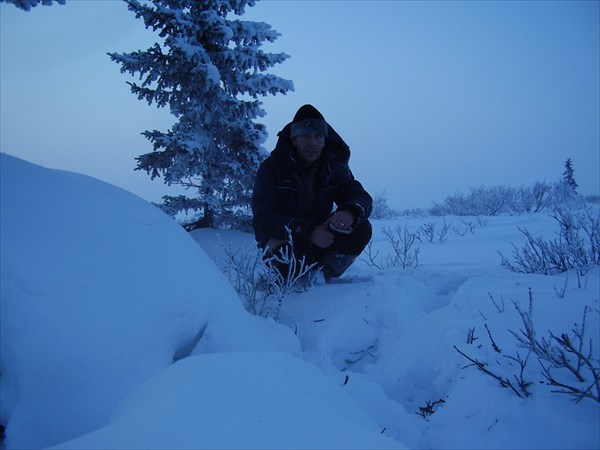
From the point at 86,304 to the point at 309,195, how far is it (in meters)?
2.87

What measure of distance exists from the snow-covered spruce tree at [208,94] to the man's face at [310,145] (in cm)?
293

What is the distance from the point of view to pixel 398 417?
1.62 metres

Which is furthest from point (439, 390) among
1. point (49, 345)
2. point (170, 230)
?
point (49, 345)

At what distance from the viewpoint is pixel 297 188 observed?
3738 mm

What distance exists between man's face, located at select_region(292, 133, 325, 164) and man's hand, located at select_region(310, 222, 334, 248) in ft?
2.61

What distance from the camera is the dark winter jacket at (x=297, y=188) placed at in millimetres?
3652

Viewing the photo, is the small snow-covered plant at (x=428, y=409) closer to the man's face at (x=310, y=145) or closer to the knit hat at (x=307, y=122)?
the man's face at (x=310, y=145)

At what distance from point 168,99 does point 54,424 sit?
6.58 metres

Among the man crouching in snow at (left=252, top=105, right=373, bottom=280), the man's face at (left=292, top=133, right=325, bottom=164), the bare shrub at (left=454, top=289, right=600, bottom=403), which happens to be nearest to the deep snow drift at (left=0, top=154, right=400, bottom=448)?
the bare shrub at (left=454, top=289, right=600, bottom=403)

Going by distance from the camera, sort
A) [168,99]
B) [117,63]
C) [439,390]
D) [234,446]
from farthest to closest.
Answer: [168,99], [117,63], [439,390], [234,446]

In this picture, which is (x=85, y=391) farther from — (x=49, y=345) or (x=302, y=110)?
(x=302, y=110)

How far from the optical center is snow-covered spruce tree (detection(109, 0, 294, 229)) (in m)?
6.11

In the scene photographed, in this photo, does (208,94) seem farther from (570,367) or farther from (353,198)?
(570,367)

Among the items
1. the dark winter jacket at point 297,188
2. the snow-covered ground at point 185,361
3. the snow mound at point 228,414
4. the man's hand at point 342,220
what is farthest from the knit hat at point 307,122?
the snow mound at point 228,414
